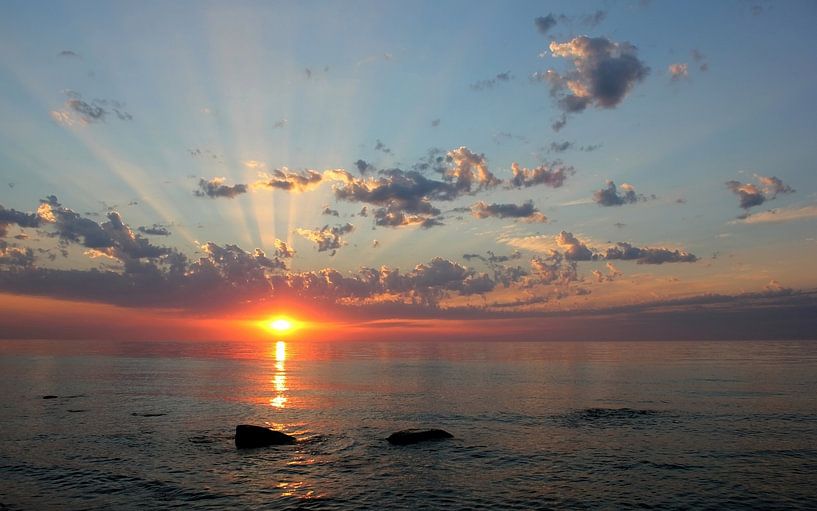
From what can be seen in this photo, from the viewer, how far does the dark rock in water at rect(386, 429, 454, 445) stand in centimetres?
4428

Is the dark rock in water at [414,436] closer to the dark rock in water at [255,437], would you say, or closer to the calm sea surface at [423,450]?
the calm sea surface at [423,450]

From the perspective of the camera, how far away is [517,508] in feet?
90.5

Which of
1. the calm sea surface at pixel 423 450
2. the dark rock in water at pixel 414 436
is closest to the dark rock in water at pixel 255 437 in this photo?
the calm sea surface at pixel 423 450

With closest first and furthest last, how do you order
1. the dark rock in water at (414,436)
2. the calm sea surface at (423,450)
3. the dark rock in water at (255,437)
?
the calm sea surface at (423,450)
the dark rock in water at (255,437)
the dark rock in water at (414,436)

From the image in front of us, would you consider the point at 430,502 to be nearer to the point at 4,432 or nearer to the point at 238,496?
the point at 238,496

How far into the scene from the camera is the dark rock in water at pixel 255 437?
43.2 metres

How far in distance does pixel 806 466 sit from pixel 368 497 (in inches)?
1151

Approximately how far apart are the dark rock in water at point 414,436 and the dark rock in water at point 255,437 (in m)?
9.20

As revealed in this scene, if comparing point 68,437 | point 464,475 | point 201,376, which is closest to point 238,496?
point 464,475

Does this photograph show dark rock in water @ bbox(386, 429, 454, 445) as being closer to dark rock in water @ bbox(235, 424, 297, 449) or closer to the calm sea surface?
the calm sea surface

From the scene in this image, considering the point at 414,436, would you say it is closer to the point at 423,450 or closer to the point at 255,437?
the point at 423,450

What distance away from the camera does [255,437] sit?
4359cm

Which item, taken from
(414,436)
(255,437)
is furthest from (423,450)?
(255,437)

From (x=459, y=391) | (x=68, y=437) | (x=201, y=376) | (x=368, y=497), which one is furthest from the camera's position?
(x=201, y=376)
